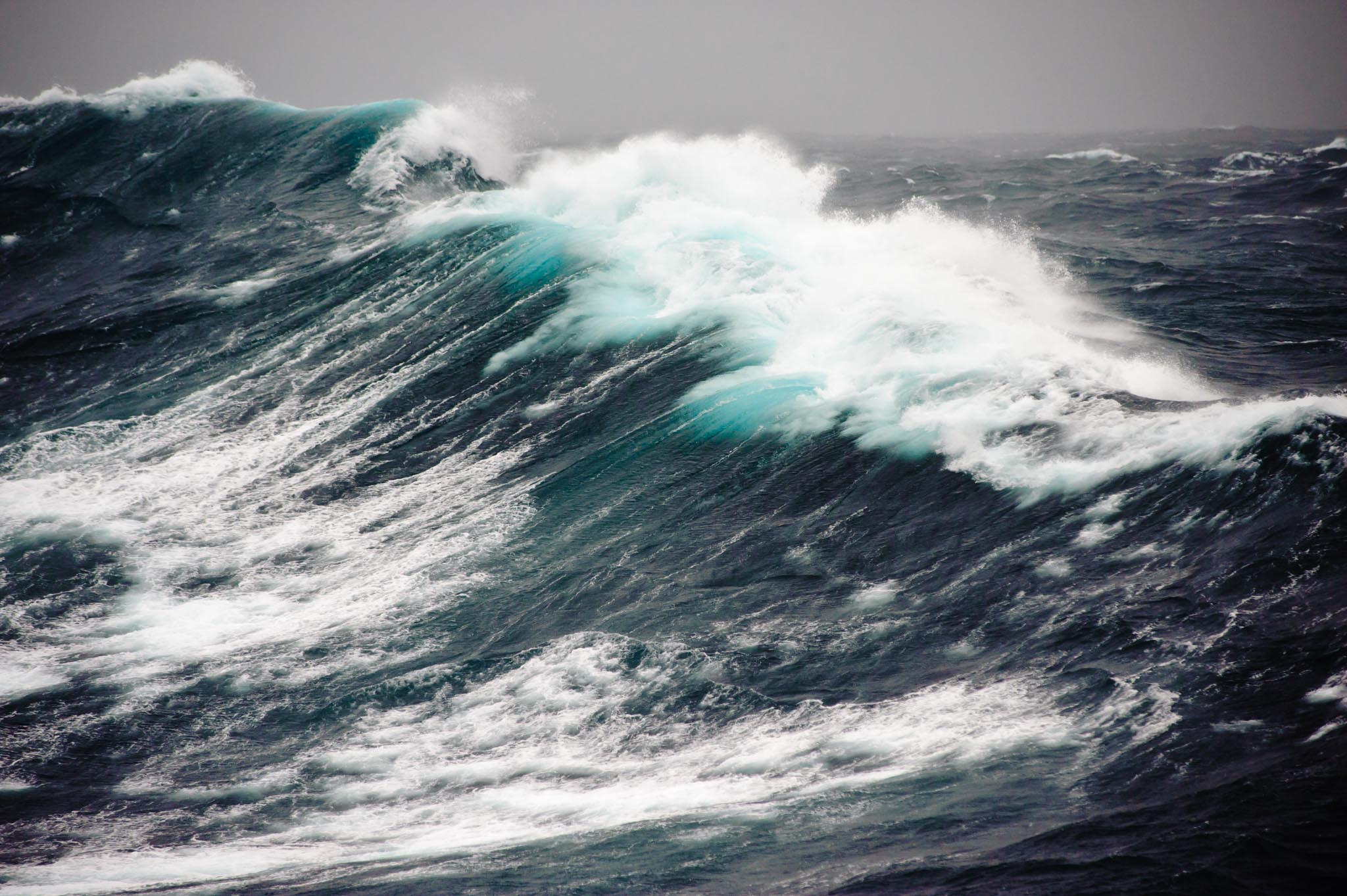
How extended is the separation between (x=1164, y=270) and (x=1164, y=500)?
14225 millimetres

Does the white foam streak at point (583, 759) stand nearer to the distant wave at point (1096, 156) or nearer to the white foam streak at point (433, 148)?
the white foam streak at point (433, 148)

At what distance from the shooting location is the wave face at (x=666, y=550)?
7.68 m

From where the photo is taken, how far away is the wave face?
25.2 feet

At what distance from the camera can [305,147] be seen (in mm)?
27969

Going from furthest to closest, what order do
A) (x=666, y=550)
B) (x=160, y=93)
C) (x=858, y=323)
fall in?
(x=160, y=93) < (x=858, y=323) < (x=666, y=550)

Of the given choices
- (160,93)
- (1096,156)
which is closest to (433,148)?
(160,93)

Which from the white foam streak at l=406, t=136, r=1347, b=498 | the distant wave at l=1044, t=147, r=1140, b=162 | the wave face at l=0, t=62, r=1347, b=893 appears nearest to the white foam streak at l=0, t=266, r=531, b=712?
the wave face at l=0, t=62, r=1347, b=893

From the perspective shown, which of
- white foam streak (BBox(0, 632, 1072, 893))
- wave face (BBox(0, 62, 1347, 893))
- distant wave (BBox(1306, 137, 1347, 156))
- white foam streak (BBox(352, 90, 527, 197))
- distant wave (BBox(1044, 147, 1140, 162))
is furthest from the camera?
distant wave (BBox(1044, 147, 1140, 162))

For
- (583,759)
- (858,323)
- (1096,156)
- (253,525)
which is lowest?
(583,759)

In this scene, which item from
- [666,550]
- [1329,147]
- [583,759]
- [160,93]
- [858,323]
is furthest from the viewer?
[1329,147]

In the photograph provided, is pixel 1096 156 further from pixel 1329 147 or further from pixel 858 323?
pixel 858 323

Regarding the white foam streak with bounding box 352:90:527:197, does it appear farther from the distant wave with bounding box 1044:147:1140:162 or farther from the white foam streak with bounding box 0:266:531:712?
the distant wave with bounding box 1044:147:1140:162

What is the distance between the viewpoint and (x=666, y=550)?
1259 centimetres

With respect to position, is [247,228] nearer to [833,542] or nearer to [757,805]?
[833,542]
